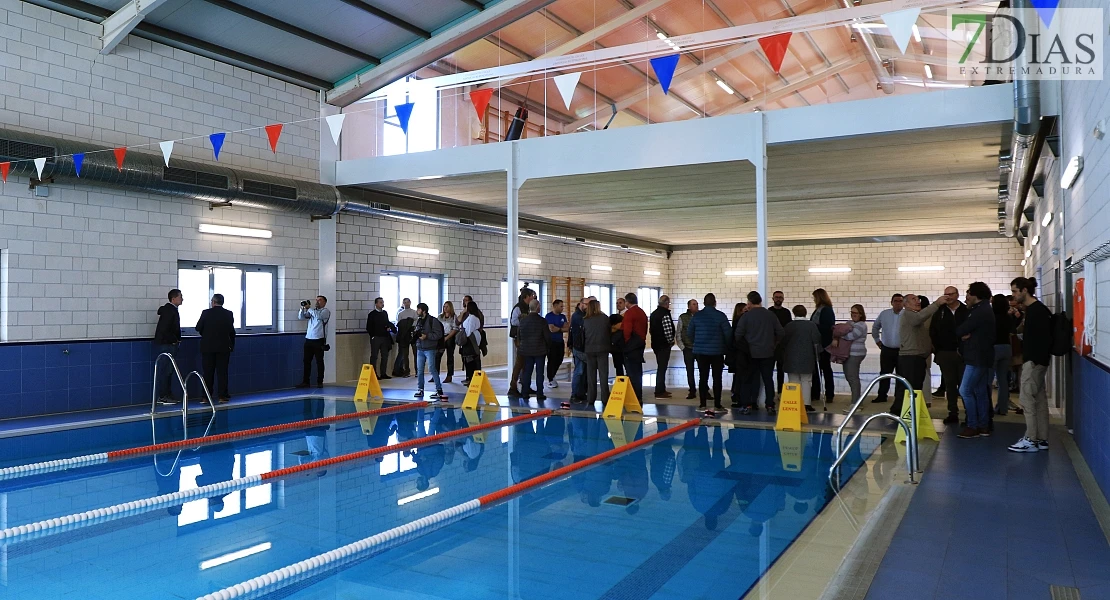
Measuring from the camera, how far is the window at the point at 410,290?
14.9m

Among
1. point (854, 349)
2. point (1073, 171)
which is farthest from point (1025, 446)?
point (854, 349)

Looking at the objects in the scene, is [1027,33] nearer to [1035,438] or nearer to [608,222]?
[1035,438]

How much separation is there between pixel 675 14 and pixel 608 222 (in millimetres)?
4836

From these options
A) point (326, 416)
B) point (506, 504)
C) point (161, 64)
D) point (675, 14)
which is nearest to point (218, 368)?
point (326, 416)

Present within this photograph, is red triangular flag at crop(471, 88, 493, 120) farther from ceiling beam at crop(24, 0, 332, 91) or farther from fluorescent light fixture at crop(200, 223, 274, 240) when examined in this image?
fluorescent light fixture at crop(200, 223, 274, 240)

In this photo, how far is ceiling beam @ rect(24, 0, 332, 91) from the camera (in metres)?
9.81

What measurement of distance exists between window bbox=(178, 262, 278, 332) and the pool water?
370cm

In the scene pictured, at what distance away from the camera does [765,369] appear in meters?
9.51

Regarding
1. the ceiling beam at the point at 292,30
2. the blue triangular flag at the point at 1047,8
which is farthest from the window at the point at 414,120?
the blue triangular flag at the point at 1047,8

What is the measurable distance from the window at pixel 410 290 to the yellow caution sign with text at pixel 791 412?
25.8 feet

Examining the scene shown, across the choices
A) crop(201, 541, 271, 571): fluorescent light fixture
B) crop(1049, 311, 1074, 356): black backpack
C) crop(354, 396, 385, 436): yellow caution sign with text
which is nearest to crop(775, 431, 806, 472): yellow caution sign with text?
crop(1049, 311, 1074, 356): black backpack

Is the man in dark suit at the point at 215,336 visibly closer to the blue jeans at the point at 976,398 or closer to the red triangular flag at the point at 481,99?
the red triangular flag at the point at 481,99

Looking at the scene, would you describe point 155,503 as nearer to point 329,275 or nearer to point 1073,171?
point 1073,171

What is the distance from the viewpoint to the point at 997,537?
14.5 feet
